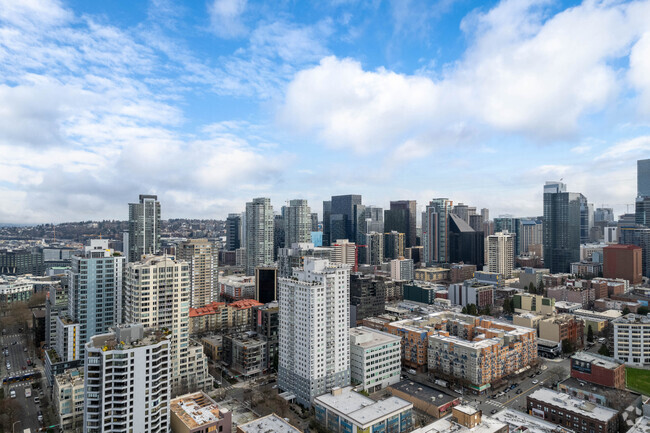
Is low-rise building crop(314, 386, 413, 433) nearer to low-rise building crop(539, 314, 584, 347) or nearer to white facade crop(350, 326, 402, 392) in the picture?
white facade crop(350, 326, 402, 392)

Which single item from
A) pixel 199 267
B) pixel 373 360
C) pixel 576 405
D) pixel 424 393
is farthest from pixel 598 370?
pixel 199 267

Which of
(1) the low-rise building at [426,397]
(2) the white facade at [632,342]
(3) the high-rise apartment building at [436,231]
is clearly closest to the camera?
(1) the low-rise building at [426,397]

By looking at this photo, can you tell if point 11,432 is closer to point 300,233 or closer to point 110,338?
point 110,338

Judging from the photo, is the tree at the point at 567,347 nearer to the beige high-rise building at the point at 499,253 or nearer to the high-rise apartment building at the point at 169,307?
the high-rise apartment building at the point at 169,307

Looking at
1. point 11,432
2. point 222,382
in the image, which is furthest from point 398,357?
point 11,432

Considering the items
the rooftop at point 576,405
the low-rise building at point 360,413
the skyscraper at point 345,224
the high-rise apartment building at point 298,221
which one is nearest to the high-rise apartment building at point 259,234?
the high-rise apartment building at point 298,221

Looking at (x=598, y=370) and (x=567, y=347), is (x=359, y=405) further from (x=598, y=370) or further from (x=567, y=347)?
(x=567, y=347)

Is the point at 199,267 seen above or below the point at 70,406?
above
